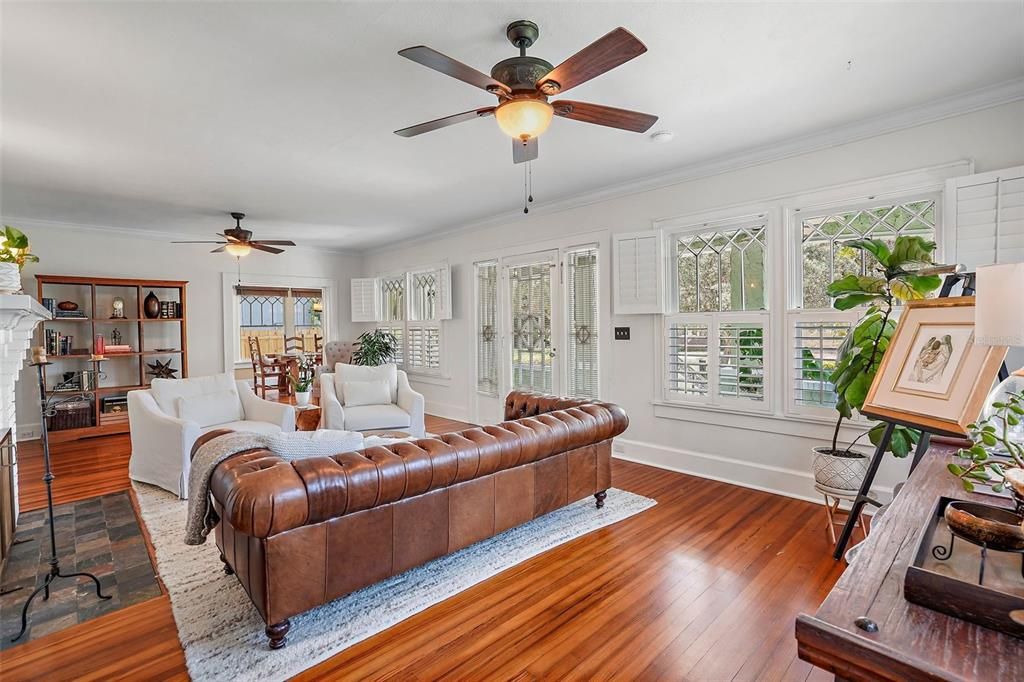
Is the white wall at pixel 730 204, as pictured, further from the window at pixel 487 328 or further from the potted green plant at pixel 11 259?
the potted green plant at pixel 11 259

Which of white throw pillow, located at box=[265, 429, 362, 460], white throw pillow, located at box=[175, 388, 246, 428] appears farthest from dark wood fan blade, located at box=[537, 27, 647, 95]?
white throw pillow, located at box=[175, 388, 246, 428]

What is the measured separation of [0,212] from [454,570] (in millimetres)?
6463

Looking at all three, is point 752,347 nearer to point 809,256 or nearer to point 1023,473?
point 809,256

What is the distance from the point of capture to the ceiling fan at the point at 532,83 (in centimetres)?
187

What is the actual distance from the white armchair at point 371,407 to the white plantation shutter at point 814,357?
10.6 ft

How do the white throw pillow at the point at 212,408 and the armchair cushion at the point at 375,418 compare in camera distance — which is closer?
the white throw pillow at the point at 212,408

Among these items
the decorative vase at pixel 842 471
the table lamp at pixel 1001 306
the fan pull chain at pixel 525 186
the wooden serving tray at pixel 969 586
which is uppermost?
the fan pull chain at pixel 525 186

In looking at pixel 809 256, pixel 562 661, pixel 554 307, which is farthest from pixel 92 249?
pixel 809 256

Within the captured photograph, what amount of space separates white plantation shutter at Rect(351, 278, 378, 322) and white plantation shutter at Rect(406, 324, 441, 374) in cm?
93

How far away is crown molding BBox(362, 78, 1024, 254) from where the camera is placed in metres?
2.87

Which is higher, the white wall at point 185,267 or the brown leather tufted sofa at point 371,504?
the white wall at point 185,267

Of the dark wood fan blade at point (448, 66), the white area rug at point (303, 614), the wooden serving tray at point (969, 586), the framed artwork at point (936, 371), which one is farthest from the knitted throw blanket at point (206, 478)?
the framed artwork at point (936, 371)

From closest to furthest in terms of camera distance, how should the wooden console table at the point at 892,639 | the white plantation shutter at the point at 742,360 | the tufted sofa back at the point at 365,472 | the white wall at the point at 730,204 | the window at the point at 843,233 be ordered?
the wooden console table at the point at 892,639 < the tufted sofa back at the point at 365,472 < the white wall at the point at 730,204 < the window at the point at 843,233 < the white plantation shutter at the point at 742,360

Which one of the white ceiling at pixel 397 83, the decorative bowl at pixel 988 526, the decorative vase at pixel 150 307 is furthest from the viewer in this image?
the decorative vase at pixel 150 307
